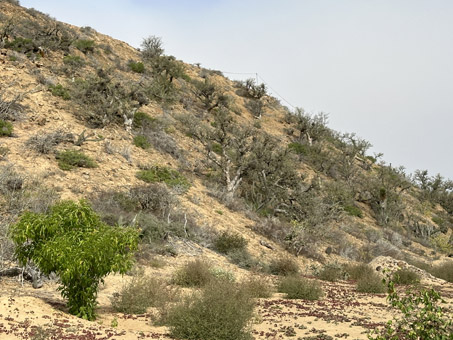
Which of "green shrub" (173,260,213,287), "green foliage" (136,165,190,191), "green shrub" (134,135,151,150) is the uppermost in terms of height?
"green shrub" (134,135,151,150)

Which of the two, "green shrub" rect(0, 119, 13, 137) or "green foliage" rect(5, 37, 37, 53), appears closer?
"green shrub" rect(0, 119, 13, 137)

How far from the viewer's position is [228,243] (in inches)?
675

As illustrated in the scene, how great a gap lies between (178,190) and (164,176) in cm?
123

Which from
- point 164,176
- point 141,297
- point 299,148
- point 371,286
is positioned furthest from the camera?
point 299,148

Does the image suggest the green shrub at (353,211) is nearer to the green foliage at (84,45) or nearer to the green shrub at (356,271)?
the green shrub at (356,271)

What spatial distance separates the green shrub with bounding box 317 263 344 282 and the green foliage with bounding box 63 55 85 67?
863 inches

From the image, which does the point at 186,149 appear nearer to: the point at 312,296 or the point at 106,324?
the point at 312,296

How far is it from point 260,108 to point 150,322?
115ft

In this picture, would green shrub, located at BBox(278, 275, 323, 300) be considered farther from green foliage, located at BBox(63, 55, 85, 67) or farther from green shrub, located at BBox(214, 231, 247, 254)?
green foliage, located at BBox(63, 55, 85, 67)

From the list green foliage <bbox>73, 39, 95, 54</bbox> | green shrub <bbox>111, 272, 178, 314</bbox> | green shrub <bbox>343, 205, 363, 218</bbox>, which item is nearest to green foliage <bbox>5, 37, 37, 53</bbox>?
green foliage <bbox>73, 39, 95, 54</bbox>

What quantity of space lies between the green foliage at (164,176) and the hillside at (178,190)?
4.3 inches

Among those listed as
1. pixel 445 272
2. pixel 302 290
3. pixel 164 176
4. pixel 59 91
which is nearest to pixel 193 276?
pixel 302 290

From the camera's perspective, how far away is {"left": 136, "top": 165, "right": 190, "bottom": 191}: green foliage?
66.1 feet

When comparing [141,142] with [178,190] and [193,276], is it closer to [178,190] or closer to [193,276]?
[178,190]
